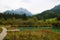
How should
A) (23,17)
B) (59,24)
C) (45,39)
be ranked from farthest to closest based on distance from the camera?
(23,17), (59,24), (45,39)

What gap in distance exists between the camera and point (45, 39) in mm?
9812

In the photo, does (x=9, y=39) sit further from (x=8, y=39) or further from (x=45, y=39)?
(x=45, y=39)

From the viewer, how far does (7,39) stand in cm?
1027

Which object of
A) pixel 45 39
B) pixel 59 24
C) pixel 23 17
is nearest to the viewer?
pixel 45 39

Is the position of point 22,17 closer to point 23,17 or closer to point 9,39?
point 23,17

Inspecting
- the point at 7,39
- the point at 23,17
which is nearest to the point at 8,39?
the point at 7,39

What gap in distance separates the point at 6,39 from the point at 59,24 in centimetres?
2889

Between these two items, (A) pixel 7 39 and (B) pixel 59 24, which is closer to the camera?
(A) pixel 7 39

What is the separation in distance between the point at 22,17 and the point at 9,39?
5001cm

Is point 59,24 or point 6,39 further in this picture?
point 59,24

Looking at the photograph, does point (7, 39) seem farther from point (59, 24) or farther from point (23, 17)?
point (23, 17)

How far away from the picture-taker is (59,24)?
38031 millimetres

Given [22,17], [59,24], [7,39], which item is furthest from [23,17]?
[7,39]

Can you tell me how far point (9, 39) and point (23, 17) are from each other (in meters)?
49.3
